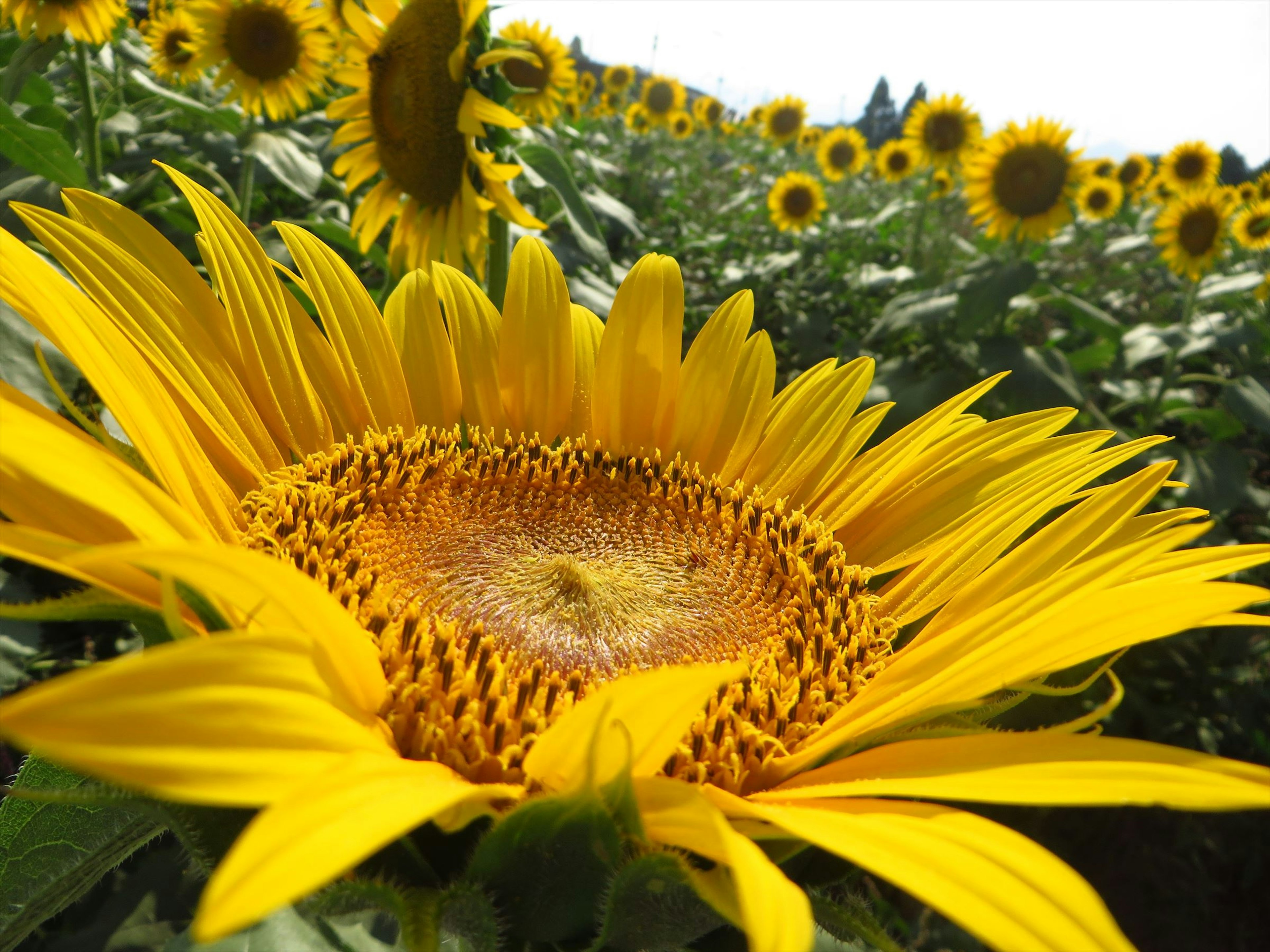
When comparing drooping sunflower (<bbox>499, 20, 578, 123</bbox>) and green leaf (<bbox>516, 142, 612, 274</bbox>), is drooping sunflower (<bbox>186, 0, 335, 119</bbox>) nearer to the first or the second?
drooping sunflower (<bbox>499, 20, 578, 123</bbox>)

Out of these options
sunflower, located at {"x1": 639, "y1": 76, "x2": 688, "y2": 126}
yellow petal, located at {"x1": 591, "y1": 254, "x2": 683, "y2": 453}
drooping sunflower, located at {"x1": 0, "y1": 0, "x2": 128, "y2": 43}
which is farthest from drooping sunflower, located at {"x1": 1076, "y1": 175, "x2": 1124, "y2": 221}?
yellow petal, located at {"x1": 591, "y1": 254, "x2": 683, "y2": 453}

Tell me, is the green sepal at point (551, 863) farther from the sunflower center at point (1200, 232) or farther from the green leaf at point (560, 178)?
the sunflower center at point (1200, 232)

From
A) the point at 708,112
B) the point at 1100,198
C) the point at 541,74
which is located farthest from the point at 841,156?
the point at 541,74

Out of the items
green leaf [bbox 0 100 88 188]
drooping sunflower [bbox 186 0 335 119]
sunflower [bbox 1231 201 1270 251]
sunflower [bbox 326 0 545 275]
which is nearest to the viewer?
green leaf [bbox 0 100 88 188]

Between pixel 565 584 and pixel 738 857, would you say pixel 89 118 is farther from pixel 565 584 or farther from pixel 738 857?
pixel 738 857

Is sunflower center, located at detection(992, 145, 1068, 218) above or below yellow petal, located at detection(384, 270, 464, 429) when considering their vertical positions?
above

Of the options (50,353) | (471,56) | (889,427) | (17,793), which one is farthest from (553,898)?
(889,427)

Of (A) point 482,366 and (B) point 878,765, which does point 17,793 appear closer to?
(B) point 878,765
